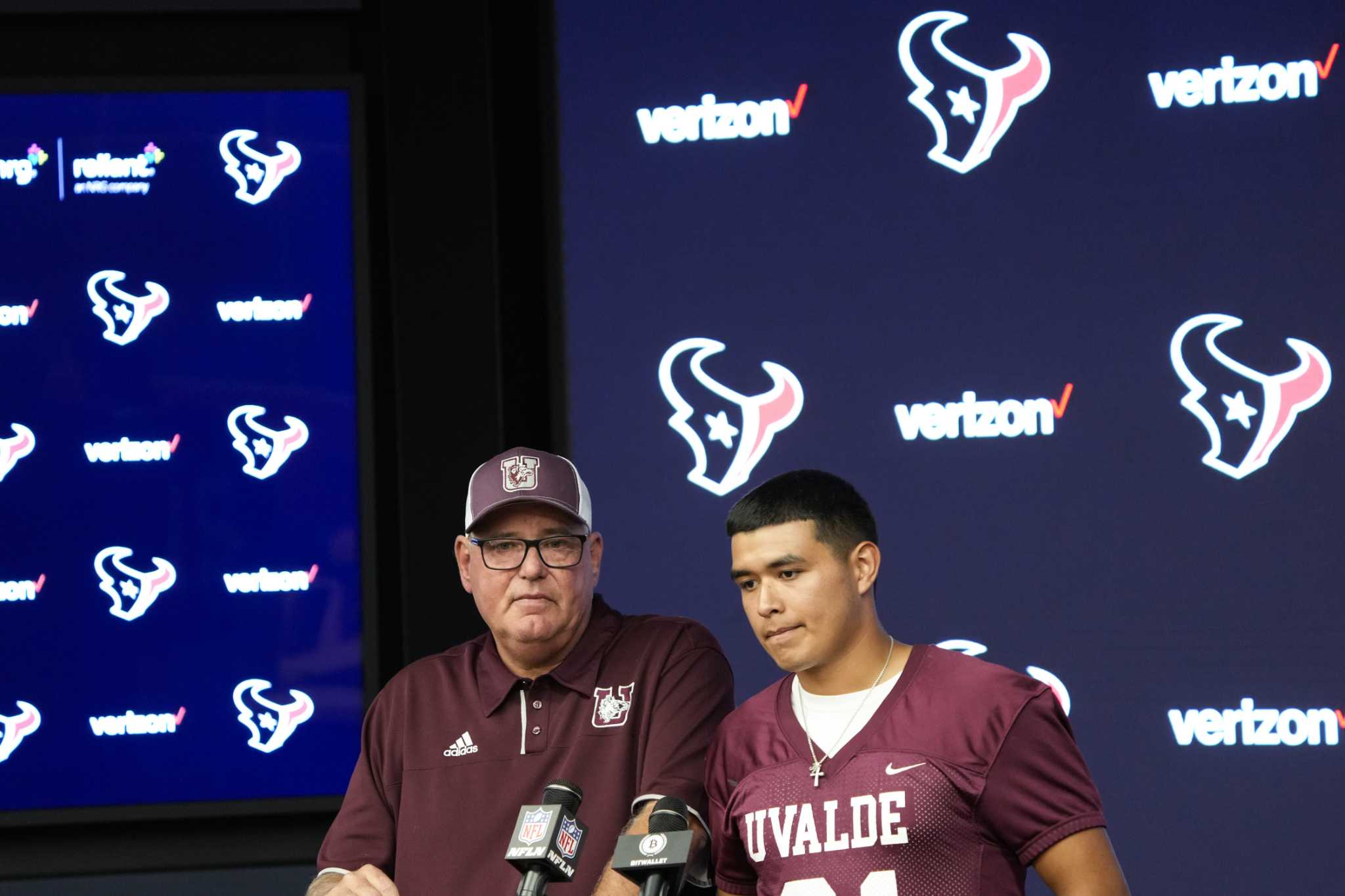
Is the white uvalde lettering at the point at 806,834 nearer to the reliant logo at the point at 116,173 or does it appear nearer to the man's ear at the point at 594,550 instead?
the man's ear at the point at 594,550

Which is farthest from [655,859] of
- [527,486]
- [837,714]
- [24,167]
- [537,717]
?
[24,167]

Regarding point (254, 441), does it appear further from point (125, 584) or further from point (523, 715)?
point (523, 715)

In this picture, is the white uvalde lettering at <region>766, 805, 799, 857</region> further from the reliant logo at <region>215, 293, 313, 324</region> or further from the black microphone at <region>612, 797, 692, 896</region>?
the reliant logo at <region>215, 293, 313, 324</region>

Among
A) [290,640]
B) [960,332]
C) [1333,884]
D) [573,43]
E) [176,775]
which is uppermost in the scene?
[573,43]

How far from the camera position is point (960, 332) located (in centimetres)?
296

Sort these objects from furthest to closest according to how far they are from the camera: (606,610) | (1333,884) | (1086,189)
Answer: (1086,189), (1333,884), (606,610)

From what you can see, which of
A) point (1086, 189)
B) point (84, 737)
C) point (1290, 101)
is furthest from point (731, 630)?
point (1290, 101)

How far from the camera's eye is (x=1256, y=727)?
9.16 ft

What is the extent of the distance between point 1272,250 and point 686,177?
1.26 m

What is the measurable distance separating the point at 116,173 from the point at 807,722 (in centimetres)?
217

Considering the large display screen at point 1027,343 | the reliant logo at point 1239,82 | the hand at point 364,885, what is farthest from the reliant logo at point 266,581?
the reliant logo at point 1239,82

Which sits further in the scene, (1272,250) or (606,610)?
(1272,250)

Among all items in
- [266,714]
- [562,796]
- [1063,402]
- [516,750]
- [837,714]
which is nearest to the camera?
[562,796]

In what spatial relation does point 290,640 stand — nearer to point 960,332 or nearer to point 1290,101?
point 960,332
